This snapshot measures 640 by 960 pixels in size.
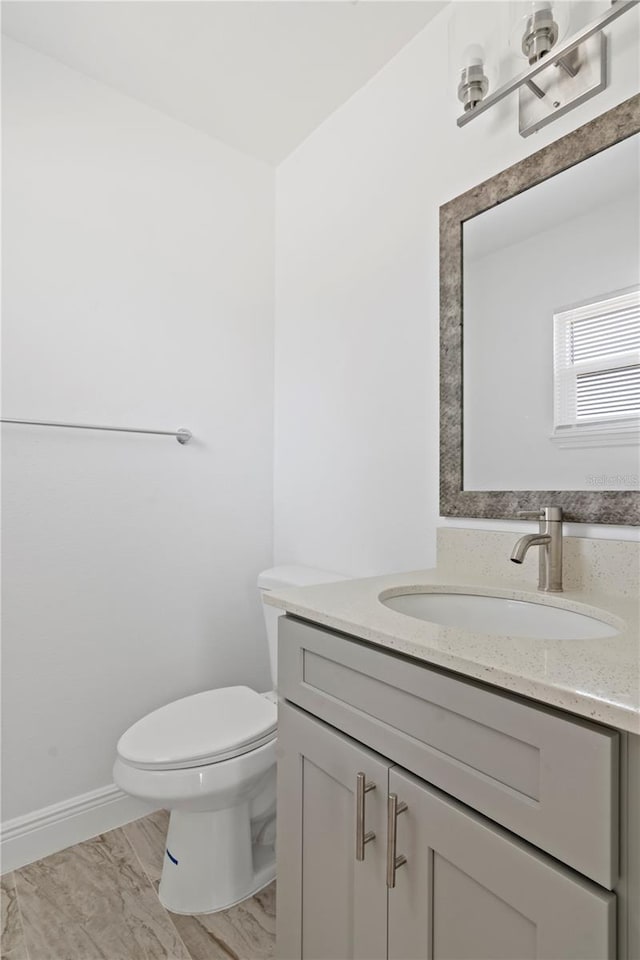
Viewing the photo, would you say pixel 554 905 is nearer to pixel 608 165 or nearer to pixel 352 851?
pixel 352 851

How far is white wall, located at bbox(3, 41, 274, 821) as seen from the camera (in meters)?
1.50

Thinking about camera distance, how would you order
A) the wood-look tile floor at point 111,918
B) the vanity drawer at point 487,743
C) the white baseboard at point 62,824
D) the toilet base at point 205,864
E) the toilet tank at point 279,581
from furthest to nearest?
the toilet tank at point 279,581
the white baseboard at point 62,824
the toilet base at point 205,864
the wood-look tile floor at point 111,918
the vanity drawer at point 487,743

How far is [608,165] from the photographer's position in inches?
41.6

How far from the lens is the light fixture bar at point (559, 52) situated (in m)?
0.94

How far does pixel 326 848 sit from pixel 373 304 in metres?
1.39

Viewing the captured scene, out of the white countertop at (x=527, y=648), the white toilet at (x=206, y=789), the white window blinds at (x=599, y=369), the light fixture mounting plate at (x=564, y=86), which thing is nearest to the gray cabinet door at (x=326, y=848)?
the white countertop at (x=527, y=648)

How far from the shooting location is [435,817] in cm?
70

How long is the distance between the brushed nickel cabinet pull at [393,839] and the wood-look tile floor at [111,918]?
71cm

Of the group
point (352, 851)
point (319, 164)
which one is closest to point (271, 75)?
point (319, 164)

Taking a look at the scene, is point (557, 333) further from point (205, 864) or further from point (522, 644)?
point (205, 864)

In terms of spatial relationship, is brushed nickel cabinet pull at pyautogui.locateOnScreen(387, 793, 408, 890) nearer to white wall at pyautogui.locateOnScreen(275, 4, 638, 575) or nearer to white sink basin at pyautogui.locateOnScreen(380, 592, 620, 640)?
white sink basin at pyautogui.locateOnScreen(380, 592, 620, 640)

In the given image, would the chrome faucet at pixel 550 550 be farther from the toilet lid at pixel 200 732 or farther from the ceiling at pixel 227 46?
the ceiling at pixel 227 46

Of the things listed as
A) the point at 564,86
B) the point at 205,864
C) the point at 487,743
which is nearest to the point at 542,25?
the point at 564,86

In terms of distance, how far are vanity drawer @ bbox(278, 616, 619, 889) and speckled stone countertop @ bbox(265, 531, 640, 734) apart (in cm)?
3
